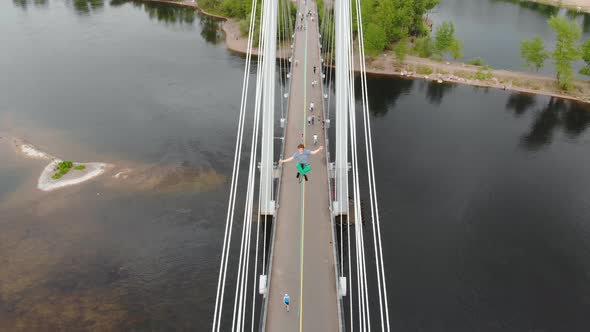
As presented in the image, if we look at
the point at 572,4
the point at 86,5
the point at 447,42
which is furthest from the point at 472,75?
the point at 86,5

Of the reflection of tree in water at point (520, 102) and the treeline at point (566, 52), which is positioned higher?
the treeline at point (566, 52)

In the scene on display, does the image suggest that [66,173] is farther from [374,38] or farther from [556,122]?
[556,122]

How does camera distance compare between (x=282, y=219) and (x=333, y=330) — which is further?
(x=282, y=219)

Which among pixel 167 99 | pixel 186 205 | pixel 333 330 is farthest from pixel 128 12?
pixel 333 330

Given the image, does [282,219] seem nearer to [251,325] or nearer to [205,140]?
[251,325]

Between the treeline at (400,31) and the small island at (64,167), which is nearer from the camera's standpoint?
the small island at (64,167)

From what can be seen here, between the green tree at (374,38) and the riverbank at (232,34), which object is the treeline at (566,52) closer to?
the green tree at (374,38)

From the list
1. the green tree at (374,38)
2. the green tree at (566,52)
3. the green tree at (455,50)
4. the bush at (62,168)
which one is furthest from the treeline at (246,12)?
the green tree at (566,52)
